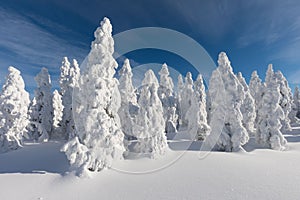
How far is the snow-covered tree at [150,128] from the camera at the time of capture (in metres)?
17.6

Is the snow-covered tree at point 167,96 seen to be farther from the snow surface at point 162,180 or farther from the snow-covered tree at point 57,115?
the snow surface at point 162,180

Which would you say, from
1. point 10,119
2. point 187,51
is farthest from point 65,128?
point 187,51

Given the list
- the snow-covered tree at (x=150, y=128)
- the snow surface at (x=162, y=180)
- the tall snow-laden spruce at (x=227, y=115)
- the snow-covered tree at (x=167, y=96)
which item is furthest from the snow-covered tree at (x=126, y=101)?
the snow-covered tree at (x=167, y=96)

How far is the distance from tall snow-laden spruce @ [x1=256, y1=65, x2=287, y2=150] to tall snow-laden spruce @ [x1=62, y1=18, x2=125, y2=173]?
2089 cm

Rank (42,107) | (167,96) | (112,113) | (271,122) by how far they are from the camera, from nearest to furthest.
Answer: (112,113), (271,122), (42,107), (167,96)

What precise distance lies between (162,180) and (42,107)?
28.8 m

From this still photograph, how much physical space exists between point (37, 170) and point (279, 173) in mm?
18498

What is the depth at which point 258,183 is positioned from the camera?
36.6 ft

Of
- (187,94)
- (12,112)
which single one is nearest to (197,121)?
(187,94)

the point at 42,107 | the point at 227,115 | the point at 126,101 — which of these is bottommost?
the point at 227,115

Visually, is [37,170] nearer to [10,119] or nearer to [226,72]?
[10,119]

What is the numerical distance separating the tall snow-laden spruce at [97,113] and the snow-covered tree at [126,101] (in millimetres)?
8261

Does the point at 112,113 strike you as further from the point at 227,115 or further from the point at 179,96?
the point at 179,96

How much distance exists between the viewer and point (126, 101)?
27.2m
